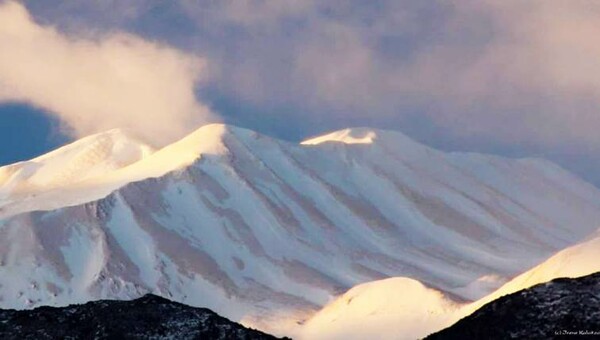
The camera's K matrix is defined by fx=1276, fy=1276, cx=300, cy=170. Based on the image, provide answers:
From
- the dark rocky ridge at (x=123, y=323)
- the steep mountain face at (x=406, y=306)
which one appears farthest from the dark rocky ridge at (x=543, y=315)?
the steep mountain face at (x=406, y=306)

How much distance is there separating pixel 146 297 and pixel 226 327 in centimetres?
401

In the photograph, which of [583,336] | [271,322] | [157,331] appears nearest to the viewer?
[583,336]

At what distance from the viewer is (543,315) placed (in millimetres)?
39156

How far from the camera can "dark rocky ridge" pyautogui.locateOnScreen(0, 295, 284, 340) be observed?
43.2 meters

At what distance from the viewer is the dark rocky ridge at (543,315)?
38297 millimetres

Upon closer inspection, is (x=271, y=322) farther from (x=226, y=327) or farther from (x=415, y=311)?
(x=226, y=327)

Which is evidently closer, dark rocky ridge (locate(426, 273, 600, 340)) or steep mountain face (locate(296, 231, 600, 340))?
dark rocky ridge (locate(426, 273, 600, 340))

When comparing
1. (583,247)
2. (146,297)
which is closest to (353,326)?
(583,247)

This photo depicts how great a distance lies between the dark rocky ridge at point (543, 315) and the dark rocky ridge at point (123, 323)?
783 centimetres

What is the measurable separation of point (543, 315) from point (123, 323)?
563 inches

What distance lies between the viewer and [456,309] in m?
163

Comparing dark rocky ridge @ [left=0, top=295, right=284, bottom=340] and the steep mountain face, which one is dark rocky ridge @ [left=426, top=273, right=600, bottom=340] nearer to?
dark rocky ridge @ [left=0, top=295, right=284, bottom=340]

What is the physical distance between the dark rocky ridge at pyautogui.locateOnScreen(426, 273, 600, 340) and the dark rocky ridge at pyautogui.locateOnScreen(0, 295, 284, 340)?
25.7ft

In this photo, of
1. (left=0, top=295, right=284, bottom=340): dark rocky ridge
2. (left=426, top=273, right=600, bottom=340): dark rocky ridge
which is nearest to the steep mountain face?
(left=0, top=295, right=284, bottom=340): dark rocky ridge
